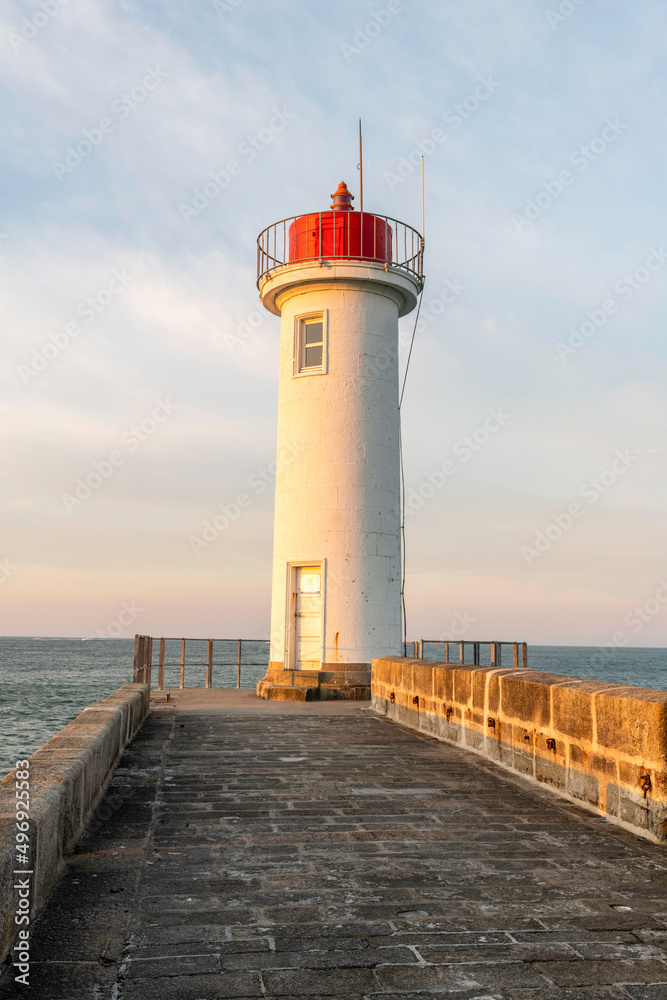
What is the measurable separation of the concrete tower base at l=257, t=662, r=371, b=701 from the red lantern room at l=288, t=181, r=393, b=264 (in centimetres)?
742

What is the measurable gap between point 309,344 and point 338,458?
7.91ft

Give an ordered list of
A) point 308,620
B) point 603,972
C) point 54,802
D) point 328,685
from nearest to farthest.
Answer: point 603,972, point 54,802, point 328,685, point 308,620

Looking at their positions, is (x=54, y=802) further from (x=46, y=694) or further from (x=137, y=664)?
(x=46, y=694)

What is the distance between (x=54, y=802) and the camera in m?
3.94

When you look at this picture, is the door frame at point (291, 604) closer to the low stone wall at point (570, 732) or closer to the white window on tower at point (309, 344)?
the white window on tower at point (309, 344)

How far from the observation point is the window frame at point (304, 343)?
15.6 m

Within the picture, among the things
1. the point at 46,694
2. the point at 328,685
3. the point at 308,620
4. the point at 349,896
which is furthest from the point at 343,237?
the point at 46,694

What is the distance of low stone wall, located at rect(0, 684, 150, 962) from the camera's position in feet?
9.81

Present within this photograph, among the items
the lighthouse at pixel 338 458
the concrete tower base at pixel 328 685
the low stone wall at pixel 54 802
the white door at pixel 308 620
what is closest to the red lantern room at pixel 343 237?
the lighthouse at pixel 338 458

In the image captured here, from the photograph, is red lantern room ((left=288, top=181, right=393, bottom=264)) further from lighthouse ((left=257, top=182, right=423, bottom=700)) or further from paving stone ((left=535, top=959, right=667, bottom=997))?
paving stone ((left=535, top=959, right=667, bottom=997))

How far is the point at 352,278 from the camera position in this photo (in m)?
15.4

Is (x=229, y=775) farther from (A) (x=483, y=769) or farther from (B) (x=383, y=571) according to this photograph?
(B) (x=383, y=571)

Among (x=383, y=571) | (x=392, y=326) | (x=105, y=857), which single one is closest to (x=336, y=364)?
(x=392, y=326)

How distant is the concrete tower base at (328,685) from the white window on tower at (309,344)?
215 inches
